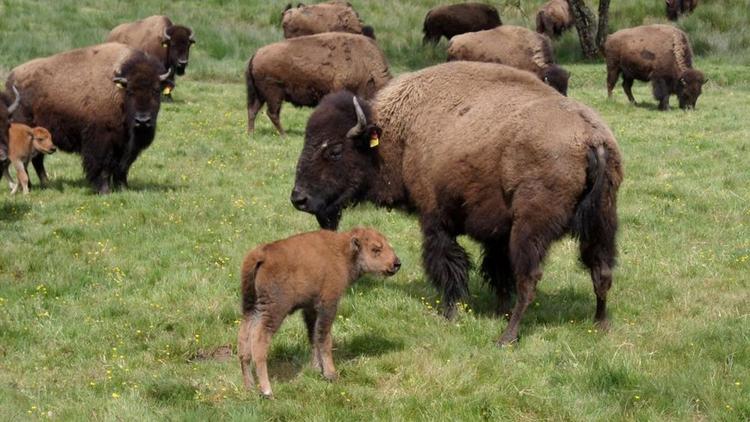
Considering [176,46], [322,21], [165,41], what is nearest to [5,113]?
[165,41]

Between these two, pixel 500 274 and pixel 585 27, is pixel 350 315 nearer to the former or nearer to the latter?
pixel 500 274

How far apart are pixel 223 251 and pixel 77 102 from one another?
473 centimetres

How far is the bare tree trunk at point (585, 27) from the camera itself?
95.8 feet

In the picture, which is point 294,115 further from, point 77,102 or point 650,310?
point 650,310

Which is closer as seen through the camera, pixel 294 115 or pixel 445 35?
Answer: pixel 294 115

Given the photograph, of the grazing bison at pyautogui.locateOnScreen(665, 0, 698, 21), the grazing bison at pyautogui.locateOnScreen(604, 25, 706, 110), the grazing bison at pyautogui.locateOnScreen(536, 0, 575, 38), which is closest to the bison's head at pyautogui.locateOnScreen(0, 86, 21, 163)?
the grazing bison at pyautogui.locateOnScreen(604, 25, 706, 110)

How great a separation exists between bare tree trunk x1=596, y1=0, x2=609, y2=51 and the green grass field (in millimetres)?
14382

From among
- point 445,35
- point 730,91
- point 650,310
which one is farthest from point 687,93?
point 650,310

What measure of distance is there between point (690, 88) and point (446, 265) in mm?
14413

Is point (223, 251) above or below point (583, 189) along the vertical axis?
below

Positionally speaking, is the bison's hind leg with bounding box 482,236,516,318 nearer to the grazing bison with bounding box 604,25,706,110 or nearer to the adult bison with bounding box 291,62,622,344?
the adult bison with bounding box 291,62,622,344

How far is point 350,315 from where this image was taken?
26.2ft

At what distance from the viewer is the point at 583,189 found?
23.6ft

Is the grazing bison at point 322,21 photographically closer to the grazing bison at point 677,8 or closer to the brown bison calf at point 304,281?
the grazing bison at point 677,8
